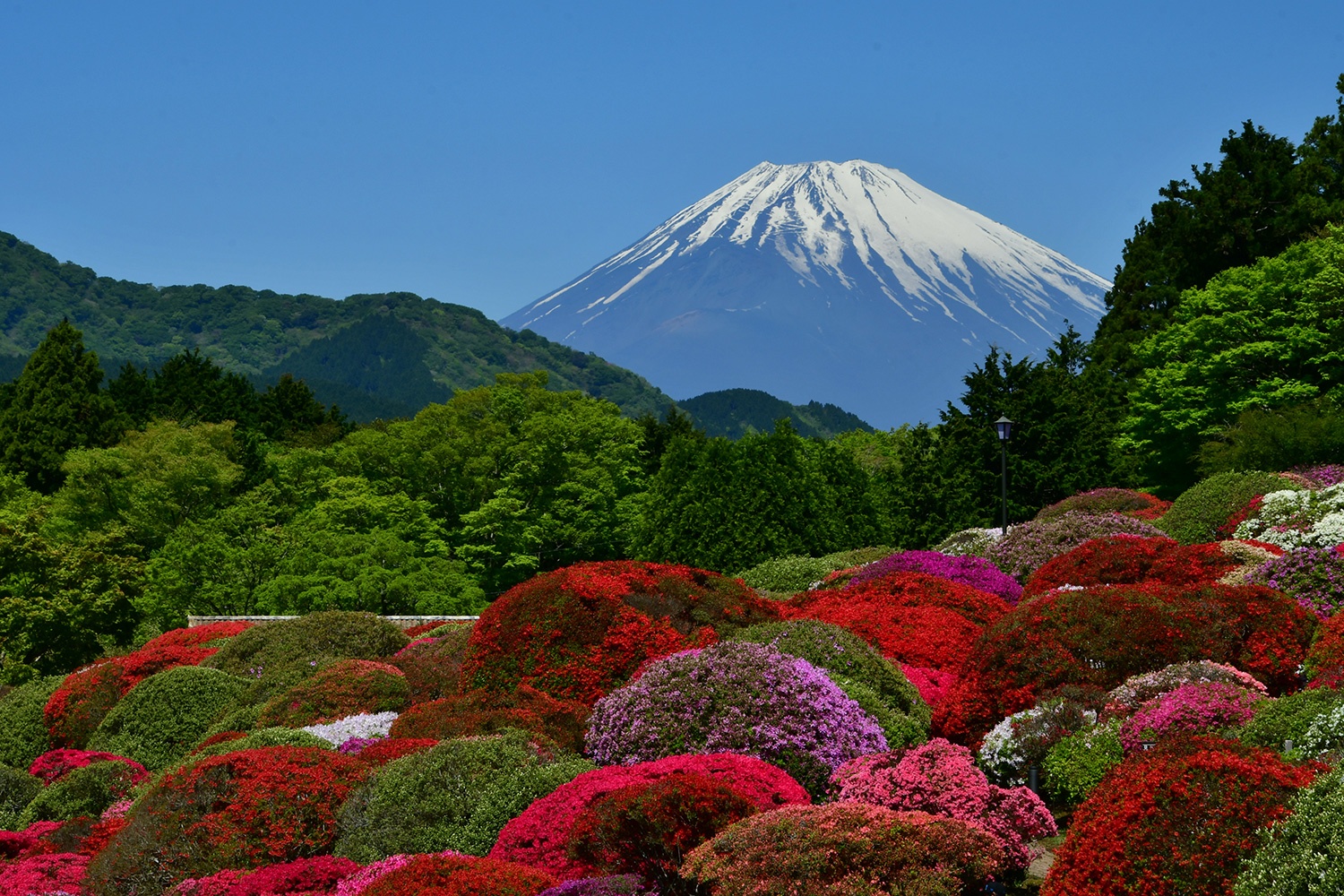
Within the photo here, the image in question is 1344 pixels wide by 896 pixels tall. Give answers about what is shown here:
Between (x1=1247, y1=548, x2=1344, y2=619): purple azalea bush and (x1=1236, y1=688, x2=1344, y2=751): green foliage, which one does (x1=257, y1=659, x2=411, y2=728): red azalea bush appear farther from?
(x1=1247, y1=548, x2=1344, y2=619): purple azalea bush

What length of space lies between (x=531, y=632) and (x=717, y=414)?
609 ft

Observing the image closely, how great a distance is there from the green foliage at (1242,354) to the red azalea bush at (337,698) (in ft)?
89.0

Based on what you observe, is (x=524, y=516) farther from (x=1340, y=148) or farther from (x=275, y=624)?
(x=1340, y=148)

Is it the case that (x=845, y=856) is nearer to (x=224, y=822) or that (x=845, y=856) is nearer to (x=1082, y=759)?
(x=1082, y=759)

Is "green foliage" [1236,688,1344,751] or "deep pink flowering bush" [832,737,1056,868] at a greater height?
"green foliage" [1236,688,1344,751]

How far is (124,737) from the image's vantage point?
15.2 metres

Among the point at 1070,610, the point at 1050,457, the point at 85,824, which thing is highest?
the point at 1050,457

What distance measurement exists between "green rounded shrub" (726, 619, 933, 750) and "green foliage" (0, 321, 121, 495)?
160 feet

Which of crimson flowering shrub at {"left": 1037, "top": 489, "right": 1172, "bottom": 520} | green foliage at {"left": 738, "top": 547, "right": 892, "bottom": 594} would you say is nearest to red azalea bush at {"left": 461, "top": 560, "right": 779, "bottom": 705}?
green foliage at {"left": 738, "top": 547, "right": 892, "bottom": 594}

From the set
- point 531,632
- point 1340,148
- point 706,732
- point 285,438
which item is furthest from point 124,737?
point 285,438

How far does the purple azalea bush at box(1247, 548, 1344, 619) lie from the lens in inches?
487

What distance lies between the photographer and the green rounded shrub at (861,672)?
1073 cm

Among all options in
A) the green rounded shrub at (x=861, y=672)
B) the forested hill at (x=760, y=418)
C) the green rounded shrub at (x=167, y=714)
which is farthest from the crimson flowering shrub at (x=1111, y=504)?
the forested hill at (x=760, y=418)

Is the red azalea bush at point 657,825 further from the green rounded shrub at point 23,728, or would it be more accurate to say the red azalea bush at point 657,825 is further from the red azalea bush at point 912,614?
the green rounded shrub at point 23,728
